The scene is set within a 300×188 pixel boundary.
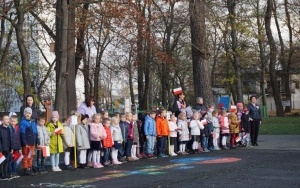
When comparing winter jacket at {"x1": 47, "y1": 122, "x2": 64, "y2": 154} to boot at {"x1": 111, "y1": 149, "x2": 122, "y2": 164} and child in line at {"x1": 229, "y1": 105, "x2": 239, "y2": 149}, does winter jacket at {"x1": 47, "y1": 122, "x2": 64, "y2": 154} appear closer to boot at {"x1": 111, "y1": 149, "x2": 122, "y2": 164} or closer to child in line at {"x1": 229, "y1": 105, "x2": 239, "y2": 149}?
boot at {"x1": 111, "y1": 149, "x2": 122, "y2": 164}

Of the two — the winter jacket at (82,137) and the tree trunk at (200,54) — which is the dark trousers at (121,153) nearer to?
the winter jacket at (82,137)

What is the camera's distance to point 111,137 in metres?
17.3

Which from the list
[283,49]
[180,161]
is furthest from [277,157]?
[283,49]

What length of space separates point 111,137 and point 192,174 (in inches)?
167

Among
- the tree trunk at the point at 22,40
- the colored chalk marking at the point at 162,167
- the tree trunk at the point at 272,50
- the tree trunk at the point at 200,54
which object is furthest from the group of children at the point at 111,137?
the tree trunk at the point at 272,50

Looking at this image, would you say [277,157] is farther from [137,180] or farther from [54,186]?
[54,186]

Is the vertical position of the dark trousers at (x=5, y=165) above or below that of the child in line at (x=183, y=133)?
below

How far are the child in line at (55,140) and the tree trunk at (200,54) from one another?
11.4 m

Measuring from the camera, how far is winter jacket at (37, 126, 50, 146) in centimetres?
1542

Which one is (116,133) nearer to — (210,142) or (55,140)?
(55,140)

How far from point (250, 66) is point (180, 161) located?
47.1 metres

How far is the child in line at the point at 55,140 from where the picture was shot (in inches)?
626

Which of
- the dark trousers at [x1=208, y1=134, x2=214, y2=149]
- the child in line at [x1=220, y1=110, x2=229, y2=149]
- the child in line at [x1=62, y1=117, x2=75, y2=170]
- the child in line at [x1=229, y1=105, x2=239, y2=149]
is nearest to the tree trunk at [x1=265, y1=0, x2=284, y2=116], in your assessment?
the child in line at [x1=229, y1=105, x2=239, y2=149]

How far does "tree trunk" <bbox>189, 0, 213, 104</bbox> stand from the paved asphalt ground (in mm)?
8002
